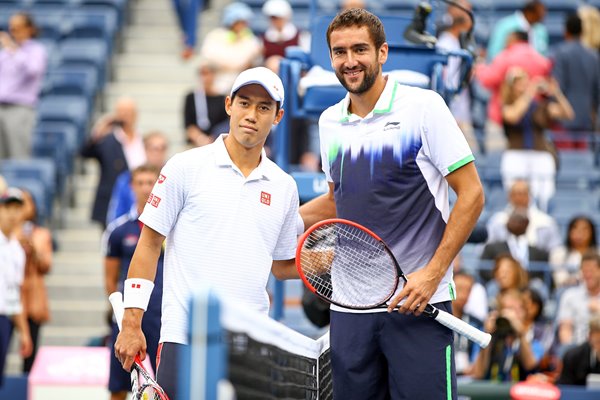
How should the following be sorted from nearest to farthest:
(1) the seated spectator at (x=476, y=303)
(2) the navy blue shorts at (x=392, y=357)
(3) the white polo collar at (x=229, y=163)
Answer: (2) the navy blue shorts at (x=392, y=357) → (3) the white polo collar at (x=229, y=163) → (1) the seated spectator at (x=476, y=303)

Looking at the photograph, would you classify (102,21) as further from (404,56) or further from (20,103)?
(404,56)

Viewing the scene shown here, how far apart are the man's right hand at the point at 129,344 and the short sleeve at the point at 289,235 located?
677 mm

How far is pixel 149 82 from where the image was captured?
15.8 m

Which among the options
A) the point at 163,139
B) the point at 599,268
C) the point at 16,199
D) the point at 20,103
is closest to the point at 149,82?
the point at 20,103

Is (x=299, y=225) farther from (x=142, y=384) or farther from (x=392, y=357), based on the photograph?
(x=142, y=384)

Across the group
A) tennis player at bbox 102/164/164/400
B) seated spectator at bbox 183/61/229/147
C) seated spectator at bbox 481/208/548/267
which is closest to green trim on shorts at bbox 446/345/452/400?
tennis player at bbox 102/164/164/400

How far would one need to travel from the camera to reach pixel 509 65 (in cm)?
1309

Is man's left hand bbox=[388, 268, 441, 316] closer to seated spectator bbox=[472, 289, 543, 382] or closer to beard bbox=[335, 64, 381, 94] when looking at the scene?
beard bbox=[335, 64, 381, 94]

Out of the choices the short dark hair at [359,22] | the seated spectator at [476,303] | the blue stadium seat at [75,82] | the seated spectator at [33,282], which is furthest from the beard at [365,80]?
the blue stadium seat at [75,82]

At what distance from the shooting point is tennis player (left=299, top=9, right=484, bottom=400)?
549cm

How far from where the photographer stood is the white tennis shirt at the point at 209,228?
5.62 metres

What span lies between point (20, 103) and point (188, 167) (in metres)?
8.66

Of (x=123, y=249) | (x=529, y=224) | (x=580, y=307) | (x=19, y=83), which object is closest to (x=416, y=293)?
(x=123, y=249)

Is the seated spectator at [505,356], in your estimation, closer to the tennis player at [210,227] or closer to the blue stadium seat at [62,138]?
the tennis player at [210,227]
